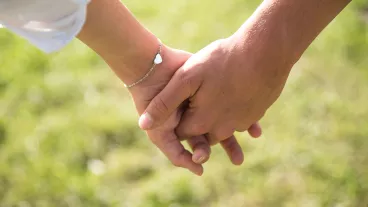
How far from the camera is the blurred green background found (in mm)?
1825

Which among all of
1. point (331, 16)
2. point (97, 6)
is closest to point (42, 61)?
point (97, 6)

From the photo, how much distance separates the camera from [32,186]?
190 centimetres

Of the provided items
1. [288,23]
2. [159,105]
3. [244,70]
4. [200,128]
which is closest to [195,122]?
[200,128]

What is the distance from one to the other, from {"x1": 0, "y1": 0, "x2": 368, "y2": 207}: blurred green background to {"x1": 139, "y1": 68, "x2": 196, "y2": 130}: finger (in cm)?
48

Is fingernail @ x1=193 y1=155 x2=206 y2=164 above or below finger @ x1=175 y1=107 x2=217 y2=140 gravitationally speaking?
below

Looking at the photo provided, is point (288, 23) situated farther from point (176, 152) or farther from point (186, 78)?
point (176, 152)

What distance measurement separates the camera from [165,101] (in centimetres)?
143

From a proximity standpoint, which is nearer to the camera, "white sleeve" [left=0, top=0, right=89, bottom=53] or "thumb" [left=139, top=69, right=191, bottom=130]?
"white sleeve" [left=0, top=0, right=89, bottom=53]

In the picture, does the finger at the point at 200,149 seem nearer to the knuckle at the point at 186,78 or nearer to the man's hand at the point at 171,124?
the man's hand at the point at 171,124

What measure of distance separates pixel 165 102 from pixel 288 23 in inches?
15.7

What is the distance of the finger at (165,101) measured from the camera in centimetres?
143

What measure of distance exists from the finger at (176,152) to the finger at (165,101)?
11 centimetres

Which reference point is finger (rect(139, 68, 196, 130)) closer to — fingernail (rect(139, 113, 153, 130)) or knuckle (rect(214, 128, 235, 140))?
fingernail (rect(139, 113, 153, 130))

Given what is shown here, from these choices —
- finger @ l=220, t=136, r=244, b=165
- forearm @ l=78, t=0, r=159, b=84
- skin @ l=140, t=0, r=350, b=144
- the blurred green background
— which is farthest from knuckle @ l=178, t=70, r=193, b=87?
the blurred green background
